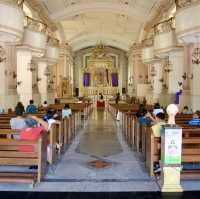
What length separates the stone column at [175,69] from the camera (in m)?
15.8

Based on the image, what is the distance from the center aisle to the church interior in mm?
18

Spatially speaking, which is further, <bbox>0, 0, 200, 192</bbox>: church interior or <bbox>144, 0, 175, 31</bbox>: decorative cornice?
<bbox>144, 0, 175, 31</bbox>: decorative cornice

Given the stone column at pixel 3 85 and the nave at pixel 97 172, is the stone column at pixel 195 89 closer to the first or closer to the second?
the nave at pixel 97 172

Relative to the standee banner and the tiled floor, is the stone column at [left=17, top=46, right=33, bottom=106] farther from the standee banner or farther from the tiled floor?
the standee banner

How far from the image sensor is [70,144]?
32.9ft

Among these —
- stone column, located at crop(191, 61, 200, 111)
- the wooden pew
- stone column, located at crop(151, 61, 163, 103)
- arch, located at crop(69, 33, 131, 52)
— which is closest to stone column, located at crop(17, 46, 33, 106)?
stone column, located at crop(191, 61, 200, 111)

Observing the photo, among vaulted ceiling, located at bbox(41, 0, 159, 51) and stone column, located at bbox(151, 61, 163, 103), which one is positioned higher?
vaulted ceiling, located at bbox(41, 0, 159, 51)

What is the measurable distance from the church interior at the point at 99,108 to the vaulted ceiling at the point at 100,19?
8 cm

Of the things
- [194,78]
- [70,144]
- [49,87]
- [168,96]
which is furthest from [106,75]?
[70,144]

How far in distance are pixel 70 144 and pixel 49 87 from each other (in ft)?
40.9

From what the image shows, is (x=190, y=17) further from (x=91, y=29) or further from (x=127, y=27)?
(x=91, y=29)

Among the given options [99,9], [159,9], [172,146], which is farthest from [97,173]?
[99,9]

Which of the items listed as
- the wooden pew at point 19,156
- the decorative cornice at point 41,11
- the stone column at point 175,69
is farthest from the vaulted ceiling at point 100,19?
the wooden pew at point 19,156

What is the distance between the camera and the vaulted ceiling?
19.3 metres
